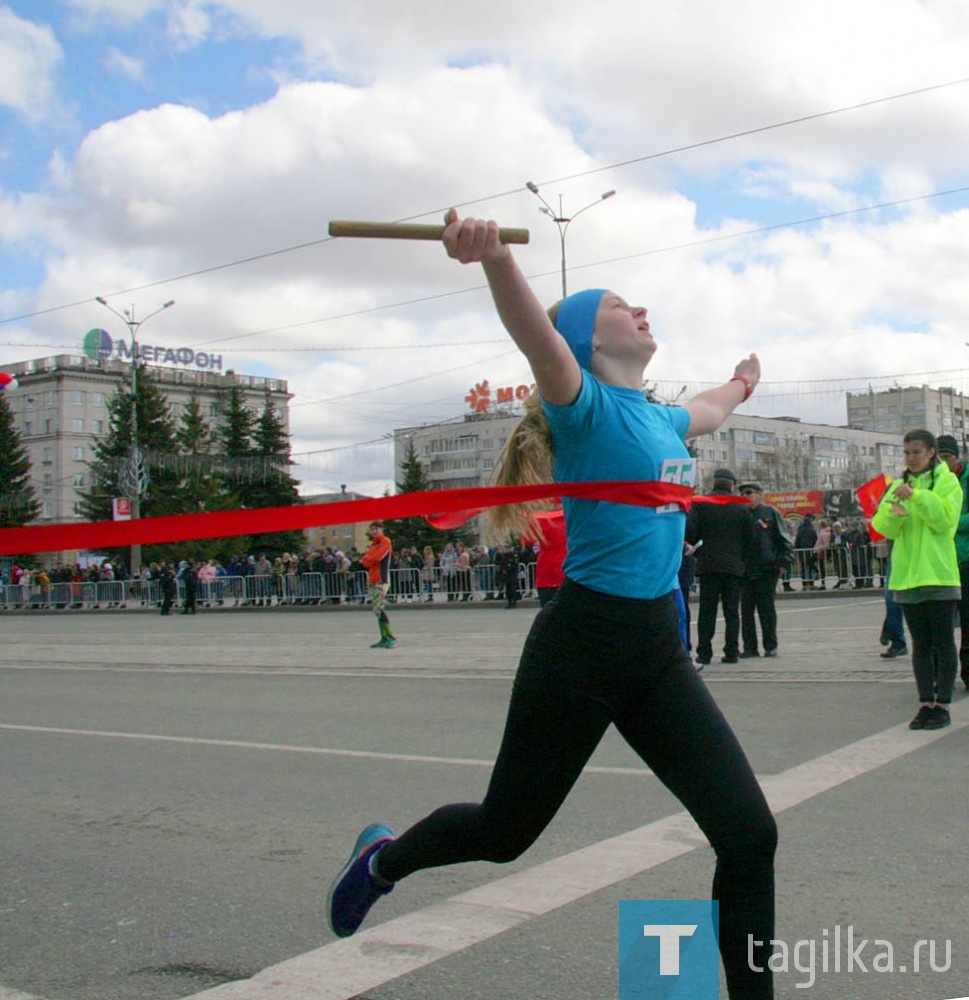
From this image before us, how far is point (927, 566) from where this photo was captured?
731 centimetres

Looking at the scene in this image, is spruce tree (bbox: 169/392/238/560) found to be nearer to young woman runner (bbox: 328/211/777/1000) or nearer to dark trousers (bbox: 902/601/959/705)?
dark trousers (bbox: 902/601/959/705)

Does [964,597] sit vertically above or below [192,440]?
below

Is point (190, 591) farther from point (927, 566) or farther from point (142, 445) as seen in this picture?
point (927, 566)

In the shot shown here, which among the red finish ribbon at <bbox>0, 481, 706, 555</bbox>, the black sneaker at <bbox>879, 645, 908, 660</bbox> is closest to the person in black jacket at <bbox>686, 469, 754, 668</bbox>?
the black sneaker at <bbox>879, 645, 908, 660</bbox>

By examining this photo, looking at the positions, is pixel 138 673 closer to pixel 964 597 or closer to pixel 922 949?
pixel 964 597

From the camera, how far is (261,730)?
28.2 feet

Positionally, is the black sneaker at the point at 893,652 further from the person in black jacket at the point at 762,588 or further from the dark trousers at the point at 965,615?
the dark trousers at the point at 965,615

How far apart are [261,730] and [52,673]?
662 cm

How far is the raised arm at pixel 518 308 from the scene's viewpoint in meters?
2.48

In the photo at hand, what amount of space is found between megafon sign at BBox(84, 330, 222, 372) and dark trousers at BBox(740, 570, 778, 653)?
9269 centimetres

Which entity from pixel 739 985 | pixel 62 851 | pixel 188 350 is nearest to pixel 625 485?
pixel 739 985

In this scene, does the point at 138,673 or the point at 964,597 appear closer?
the point at 964,597

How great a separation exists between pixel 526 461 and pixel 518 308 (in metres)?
0.73

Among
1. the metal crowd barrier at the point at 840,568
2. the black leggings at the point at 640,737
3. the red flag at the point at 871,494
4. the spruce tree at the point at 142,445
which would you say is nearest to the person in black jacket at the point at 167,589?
the metal crowd barrier at the point at 840,568
